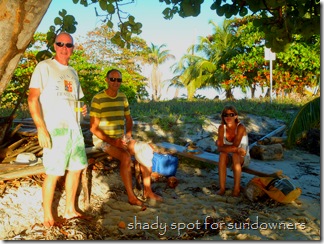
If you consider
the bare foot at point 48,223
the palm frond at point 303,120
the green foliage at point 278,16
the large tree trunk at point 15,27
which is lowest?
the bare foot at point 48,223

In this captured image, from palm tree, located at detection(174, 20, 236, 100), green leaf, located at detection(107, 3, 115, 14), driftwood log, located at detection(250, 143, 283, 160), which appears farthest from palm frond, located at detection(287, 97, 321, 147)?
palm tree, located at detection(174, 20, 236, 100)

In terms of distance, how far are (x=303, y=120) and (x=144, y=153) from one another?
3.15 m

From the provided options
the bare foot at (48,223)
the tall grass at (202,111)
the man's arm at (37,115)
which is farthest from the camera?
the tall grass at (202,111)

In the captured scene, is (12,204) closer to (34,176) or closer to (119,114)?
(34,176)

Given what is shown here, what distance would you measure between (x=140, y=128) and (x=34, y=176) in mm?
4030

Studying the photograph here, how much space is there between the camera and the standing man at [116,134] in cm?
462

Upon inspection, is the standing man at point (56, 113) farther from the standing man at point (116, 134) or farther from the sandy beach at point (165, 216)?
the standing man at point (116, 134)

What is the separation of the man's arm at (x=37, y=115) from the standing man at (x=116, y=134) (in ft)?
3.96

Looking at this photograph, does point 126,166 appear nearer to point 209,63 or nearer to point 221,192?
point 221,192

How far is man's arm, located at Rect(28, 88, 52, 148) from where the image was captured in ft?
11.1

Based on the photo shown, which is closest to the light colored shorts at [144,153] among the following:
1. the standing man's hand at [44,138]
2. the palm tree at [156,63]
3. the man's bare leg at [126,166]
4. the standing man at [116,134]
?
the standing man at [116,134]

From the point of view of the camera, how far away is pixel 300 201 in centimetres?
495

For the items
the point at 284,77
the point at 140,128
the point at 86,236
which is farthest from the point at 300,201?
the point at 284,77

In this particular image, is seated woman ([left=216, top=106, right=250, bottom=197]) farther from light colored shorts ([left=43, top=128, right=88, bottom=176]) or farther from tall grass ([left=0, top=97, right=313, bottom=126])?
tall grass ([left=0, top=97, right=313, bottom=126])
